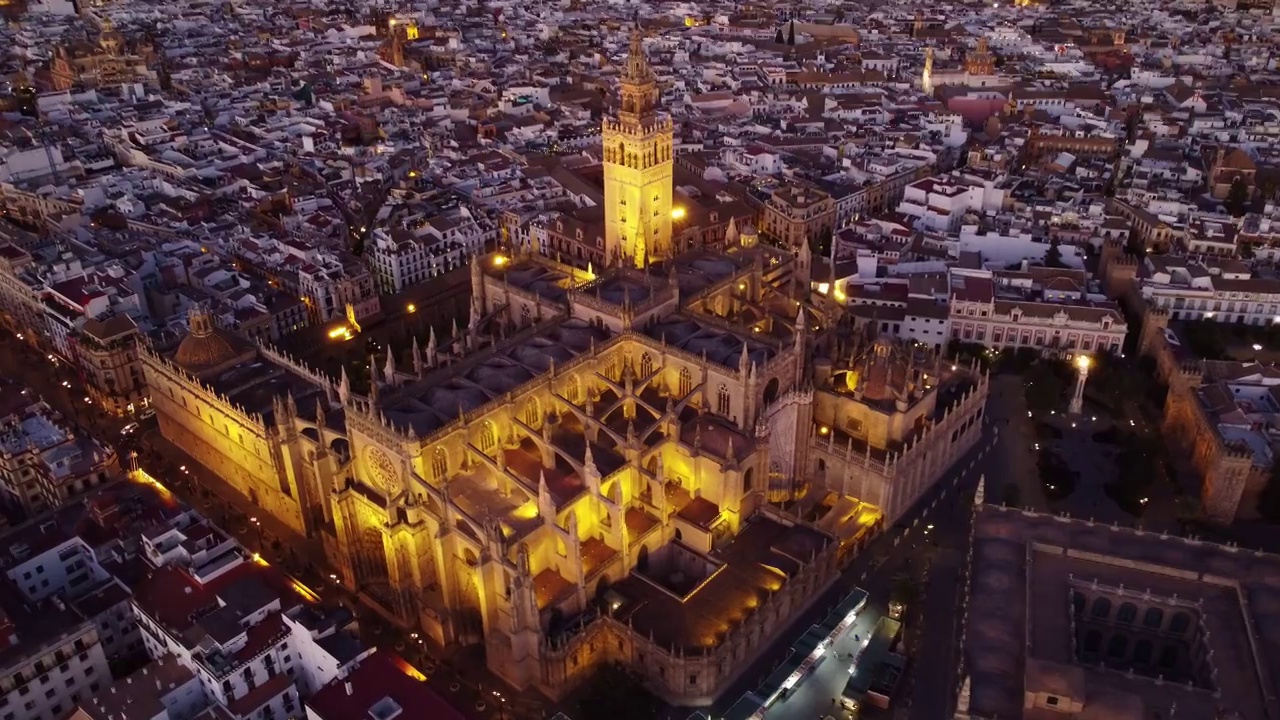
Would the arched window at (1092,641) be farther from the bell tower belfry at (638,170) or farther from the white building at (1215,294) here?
the white building at (1215,294)

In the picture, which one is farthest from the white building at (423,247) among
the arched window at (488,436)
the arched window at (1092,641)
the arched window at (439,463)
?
the arched window at (1092,641)

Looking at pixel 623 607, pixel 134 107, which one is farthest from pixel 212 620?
pixel 134 107

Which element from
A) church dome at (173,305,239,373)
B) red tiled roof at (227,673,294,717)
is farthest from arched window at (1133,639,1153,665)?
church dome at (173,305,239,373)

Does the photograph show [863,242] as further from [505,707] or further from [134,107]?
[134,107]

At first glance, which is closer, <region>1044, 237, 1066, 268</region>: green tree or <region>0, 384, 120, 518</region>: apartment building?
<region>0, 384, 120, 518</region>: apartment building

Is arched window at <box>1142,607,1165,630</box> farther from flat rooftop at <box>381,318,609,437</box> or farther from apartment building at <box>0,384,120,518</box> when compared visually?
apartment building at <box>0,384,120,518</box>

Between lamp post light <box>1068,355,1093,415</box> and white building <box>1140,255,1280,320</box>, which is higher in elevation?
white building <box>1140,255,1280,320</box>

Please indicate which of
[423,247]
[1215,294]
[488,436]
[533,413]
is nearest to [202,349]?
[488,436]

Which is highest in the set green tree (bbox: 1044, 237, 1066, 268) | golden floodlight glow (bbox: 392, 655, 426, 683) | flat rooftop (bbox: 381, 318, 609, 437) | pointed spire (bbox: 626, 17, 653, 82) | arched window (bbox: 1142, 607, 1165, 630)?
pointed spire (bbox: 626, 17, 653, 82)
